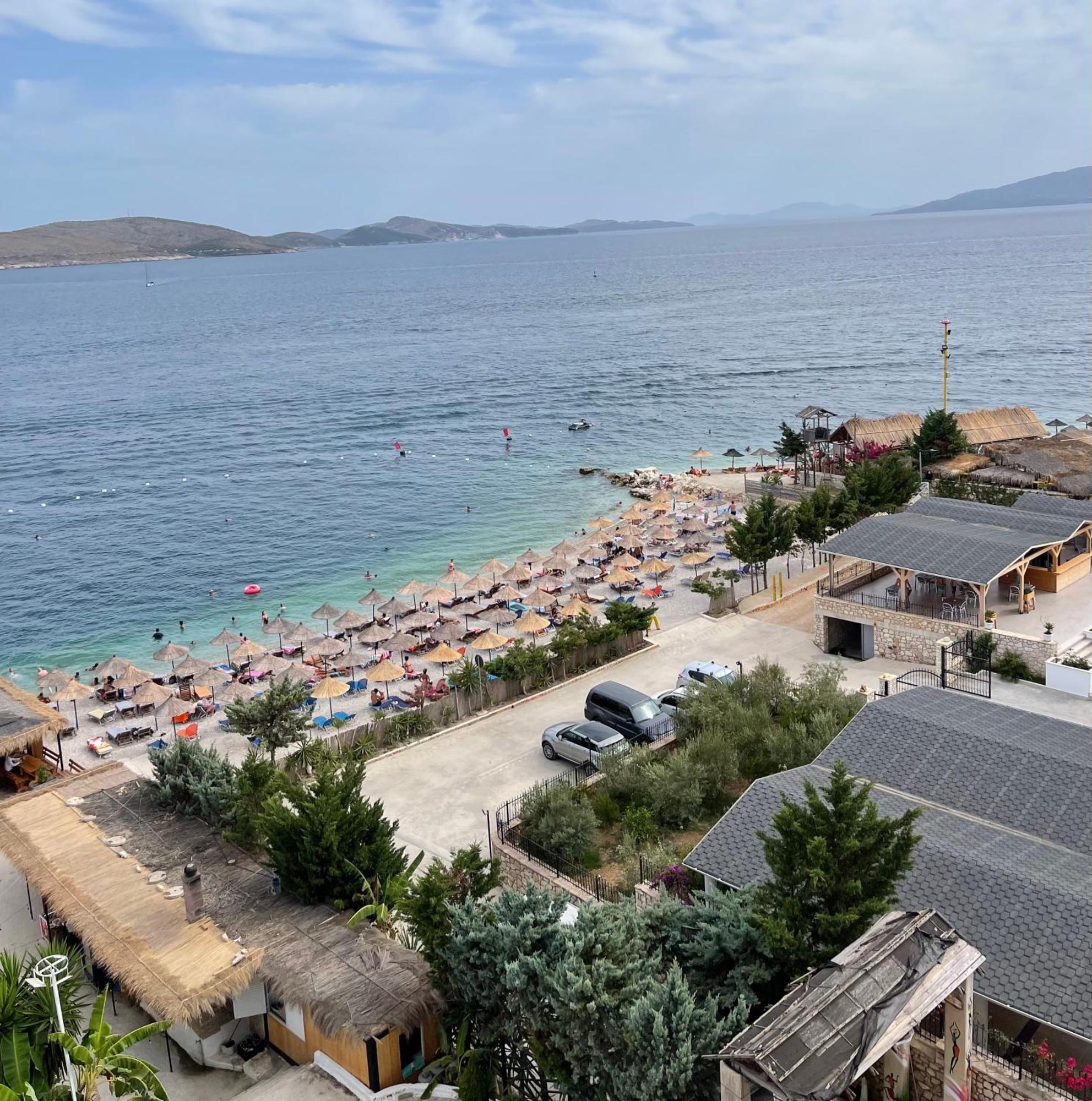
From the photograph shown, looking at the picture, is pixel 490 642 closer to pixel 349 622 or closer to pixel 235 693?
pixel 349 622

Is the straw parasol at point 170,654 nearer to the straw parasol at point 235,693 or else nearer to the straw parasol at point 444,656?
the straw parasol at point 235,693

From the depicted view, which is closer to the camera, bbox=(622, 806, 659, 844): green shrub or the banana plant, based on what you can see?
the banana plant

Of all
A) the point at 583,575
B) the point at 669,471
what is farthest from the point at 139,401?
the point at 583,575

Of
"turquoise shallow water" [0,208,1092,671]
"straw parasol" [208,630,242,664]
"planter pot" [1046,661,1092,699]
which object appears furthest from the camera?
"turquoise shallow water" [0,208,1092,671]

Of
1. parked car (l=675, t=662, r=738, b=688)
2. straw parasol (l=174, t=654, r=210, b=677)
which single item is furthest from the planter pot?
straw parasol (l=174, t=654, r=210, b=677)

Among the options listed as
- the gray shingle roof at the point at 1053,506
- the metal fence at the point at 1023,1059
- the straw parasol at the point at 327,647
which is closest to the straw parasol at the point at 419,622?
the straw parasol at the point at 327,647

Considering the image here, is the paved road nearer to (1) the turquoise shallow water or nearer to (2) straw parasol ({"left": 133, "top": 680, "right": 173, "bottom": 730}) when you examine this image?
(2) straw parasol ({"left": 133, "top": 680, "right": 173, "bottom": 730})

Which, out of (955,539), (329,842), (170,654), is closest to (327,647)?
(170,654)
